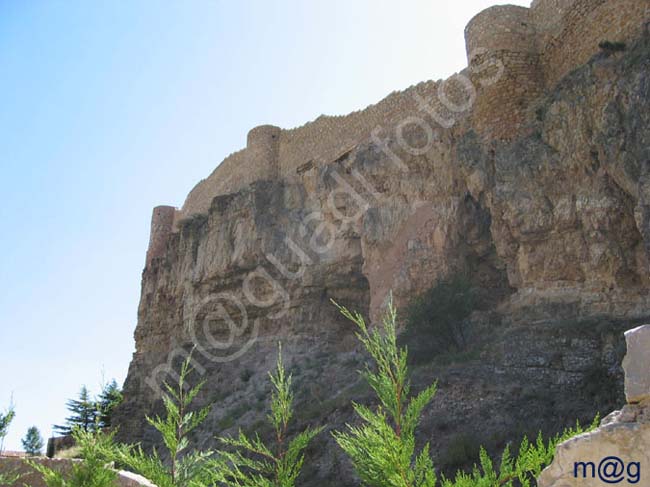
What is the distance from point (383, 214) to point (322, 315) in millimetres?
3691

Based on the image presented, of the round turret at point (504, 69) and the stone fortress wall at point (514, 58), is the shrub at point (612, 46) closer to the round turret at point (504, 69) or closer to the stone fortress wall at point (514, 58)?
the stone fortress wall at point (514, 58)

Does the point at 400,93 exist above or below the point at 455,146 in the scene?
above

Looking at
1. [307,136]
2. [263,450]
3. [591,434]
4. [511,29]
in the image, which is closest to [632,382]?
[591,434]

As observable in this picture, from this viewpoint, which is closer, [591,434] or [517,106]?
[591,434]

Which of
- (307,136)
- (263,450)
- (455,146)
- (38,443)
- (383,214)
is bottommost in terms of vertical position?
(38,443)

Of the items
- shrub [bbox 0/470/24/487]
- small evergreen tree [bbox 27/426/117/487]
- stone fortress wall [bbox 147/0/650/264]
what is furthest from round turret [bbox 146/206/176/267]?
small evergreen tree [bbox 27/426/117/487]

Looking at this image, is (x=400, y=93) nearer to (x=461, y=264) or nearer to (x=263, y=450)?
(x=461, y=264)

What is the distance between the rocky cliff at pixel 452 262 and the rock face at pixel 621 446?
601cm

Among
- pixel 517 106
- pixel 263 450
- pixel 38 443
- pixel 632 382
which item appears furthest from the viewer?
pixel 38 443

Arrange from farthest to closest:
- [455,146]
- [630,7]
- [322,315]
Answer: [322,315] → [455,146] → [630,7]

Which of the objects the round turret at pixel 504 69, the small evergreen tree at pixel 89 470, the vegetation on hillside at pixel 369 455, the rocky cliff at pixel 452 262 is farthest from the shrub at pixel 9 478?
the round turret at pixel 504 69

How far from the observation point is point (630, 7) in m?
12.1

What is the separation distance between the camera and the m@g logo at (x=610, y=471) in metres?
2.68

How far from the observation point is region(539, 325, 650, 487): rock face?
2693 mm
